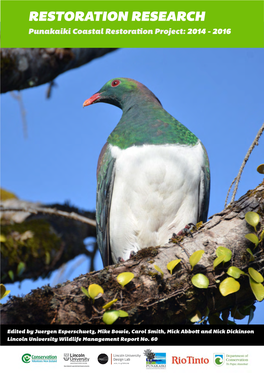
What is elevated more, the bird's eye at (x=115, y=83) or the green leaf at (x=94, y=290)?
the bird's eye at (x=115, y=83)

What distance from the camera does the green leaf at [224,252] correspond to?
2483 millimetres

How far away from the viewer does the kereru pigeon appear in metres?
3.50

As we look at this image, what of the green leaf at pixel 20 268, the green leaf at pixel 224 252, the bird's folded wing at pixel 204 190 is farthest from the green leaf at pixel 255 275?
the green leaf at pixel 20 268

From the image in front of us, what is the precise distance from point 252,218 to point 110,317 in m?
1.18

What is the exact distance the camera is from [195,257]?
8.12 feet
